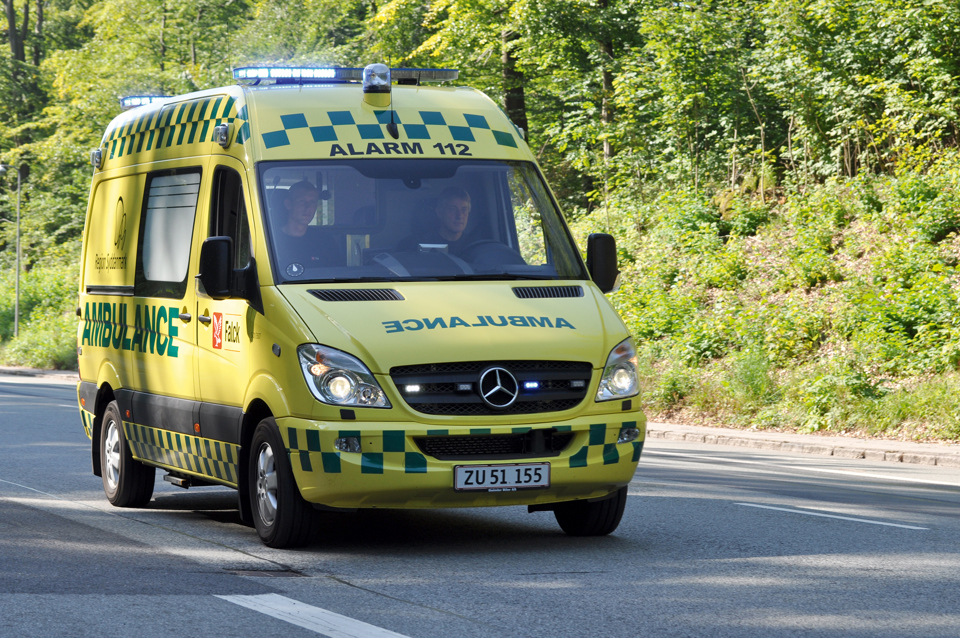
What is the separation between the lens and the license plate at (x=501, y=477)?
6.95 m

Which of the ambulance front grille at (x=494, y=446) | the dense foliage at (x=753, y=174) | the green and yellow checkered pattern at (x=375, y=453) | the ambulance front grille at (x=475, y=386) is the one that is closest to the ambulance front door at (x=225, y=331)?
the green and yellow checkered pattern at (x=375, y=453)

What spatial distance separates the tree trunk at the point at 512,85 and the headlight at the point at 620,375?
74.9 ft

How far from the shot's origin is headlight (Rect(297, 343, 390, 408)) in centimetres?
684

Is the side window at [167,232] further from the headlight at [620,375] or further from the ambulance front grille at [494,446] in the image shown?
the headlight at [620,375]

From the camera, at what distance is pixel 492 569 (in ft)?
22.4

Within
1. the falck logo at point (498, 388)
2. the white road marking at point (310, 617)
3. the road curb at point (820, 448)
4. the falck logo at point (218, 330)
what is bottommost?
the road curb at point (820, 448)

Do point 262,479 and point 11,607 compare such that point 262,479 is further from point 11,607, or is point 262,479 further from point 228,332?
point 11,607

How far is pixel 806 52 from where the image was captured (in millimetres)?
22953

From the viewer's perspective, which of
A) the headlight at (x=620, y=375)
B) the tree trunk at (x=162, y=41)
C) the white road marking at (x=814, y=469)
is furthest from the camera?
the tree trunk at (x=162, y=41)

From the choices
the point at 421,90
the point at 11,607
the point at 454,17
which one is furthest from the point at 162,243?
the point at 454,17

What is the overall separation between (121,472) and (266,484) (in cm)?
251

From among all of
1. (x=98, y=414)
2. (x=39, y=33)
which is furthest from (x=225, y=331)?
(x=39, y=33)

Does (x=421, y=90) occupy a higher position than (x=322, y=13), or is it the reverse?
(x=322, y=13)

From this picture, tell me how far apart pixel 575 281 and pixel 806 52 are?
1664 cm
